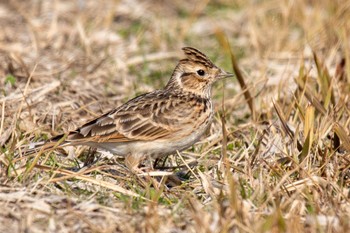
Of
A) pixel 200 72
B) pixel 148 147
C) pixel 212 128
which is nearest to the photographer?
pixel 148 147

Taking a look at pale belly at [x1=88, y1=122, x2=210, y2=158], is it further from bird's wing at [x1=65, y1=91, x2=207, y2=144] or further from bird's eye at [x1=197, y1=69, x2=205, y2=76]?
bird's eye at [x1=197, y1=69, x2=205, y2=76]

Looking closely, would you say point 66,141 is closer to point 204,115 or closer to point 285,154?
point 204,115

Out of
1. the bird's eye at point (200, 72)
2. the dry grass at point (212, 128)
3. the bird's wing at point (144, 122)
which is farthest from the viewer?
the bird's eye at point (200, 72)

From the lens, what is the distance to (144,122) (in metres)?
7.11

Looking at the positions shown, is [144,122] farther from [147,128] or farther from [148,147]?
[148,147]

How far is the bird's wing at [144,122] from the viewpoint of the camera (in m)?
6.95

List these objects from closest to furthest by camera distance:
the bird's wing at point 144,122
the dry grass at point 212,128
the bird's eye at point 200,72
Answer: the dry grass at point 212,128, the bird's wing at point 144,122, the bird's eye at point 200,72

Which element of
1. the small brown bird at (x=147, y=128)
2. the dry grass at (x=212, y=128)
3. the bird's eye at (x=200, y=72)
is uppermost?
the bird's eye at (x=200, y=72)

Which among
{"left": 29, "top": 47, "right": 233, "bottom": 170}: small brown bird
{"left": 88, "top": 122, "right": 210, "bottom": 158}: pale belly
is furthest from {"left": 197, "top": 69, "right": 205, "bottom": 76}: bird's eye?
{"left": 88, "top": 122, "right": 210, "bottom": 158}: pale belly

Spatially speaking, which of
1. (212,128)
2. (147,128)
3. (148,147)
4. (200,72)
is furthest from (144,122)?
(212,128)

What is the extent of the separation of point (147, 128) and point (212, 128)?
165cm

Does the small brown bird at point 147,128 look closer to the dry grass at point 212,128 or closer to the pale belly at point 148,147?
Result: the pale belly at point 148,147

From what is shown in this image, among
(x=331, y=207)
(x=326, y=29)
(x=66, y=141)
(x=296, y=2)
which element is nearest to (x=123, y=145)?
(x=66, y=141)

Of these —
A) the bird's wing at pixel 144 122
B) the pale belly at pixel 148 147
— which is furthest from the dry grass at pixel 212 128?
the bird's wing at pixel 144 122
